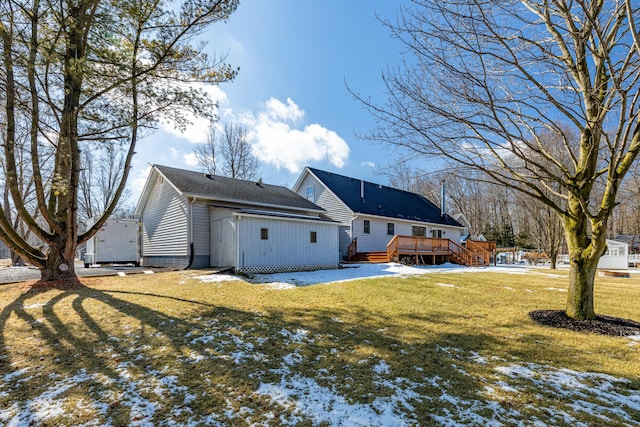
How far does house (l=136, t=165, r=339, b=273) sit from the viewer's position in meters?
11.7

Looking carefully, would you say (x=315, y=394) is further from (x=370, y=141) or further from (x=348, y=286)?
(x=348, y=286)

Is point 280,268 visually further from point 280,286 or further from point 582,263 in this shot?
point 582,263

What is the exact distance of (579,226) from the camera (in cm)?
586

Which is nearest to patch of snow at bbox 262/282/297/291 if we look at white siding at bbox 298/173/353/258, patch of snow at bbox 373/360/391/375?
patch of snow at bbox 373/360/391/375

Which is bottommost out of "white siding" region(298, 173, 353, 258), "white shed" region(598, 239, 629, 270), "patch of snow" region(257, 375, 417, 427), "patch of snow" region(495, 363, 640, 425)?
"white shed" region(598, 239, 629, 270)

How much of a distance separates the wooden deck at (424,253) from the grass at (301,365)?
33.3 ft

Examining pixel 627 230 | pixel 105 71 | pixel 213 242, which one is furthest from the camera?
pixel 627 230

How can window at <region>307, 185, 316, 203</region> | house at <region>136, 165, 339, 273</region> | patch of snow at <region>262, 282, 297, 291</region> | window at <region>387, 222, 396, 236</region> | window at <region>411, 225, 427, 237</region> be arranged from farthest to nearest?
window at <region>411, 225, 427, 237</region> → window at <region>307, 185, 316, 203</region> → window at <region>387, 222, 396, 236</region> → house at <region>136, 165, 339, 273</region> → patch of snow at <region>262, 282, 297, 291</region>

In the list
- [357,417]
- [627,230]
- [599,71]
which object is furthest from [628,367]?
[627,230]

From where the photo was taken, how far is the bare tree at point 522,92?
187 inches

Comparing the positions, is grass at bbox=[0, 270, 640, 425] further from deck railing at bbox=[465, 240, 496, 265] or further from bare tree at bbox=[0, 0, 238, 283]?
deck railing at bbox=[465, 240, 496, 265]

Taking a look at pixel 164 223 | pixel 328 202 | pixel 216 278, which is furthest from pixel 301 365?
pixel 328 202

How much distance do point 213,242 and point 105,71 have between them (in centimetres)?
718

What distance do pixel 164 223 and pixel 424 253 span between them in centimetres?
1418
